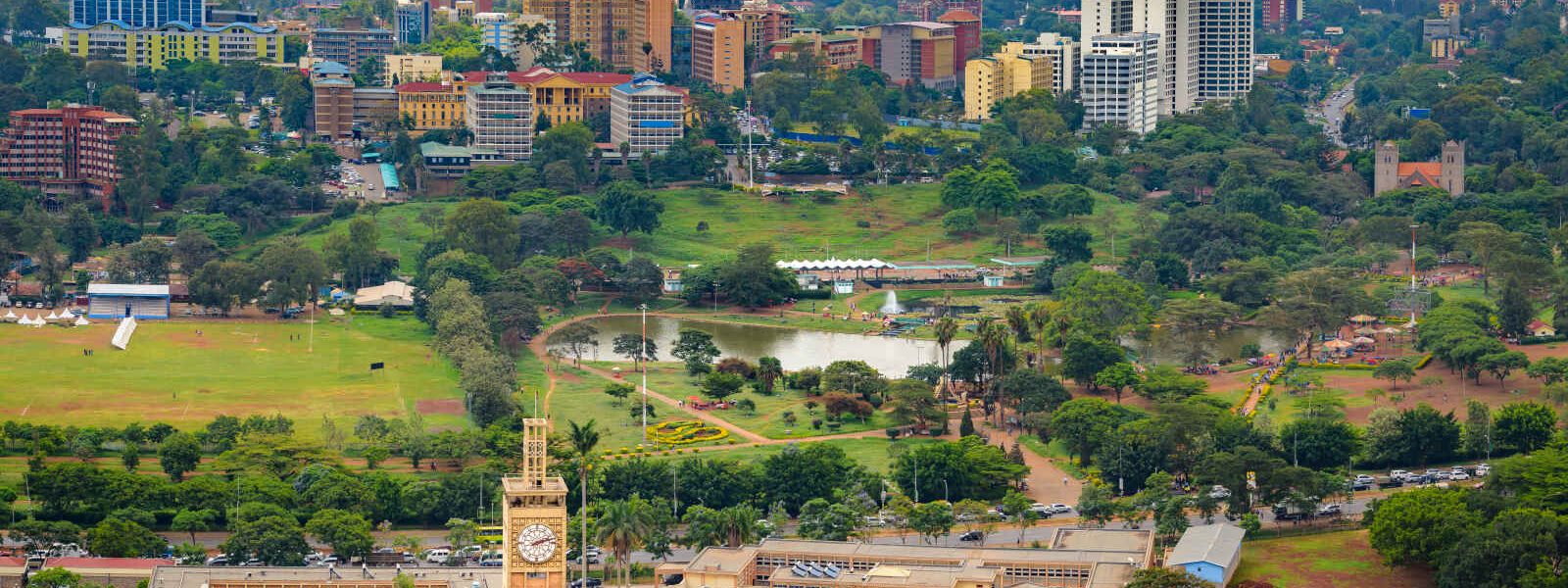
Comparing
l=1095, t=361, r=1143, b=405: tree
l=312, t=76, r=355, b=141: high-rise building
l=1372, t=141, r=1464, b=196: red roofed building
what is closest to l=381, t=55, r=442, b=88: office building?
l=312, t=76, r=355, b=141: high-rise building

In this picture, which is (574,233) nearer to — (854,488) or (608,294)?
(608,294)

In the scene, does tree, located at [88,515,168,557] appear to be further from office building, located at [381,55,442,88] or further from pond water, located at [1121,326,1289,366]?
office building, located at [381,55,442,88]

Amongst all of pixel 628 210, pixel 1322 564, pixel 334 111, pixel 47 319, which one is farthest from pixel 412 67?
pixel 1322 564

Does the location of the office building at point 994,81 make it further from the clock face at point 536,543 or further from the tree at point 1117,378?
the clock face at point 536,543

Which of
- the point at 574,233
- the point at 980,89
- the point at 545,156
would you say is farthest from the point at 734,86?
the point at 574,233

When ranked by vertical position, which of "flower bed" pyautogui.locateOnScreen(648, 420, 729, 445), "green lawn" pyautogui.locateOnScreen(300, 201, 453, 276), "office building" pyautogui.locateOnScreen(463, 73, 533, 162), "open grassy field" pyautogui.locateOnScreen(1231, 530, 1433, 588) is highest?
"office building" pyautogui.locateOnScreen(463, 73, 533, 162)
